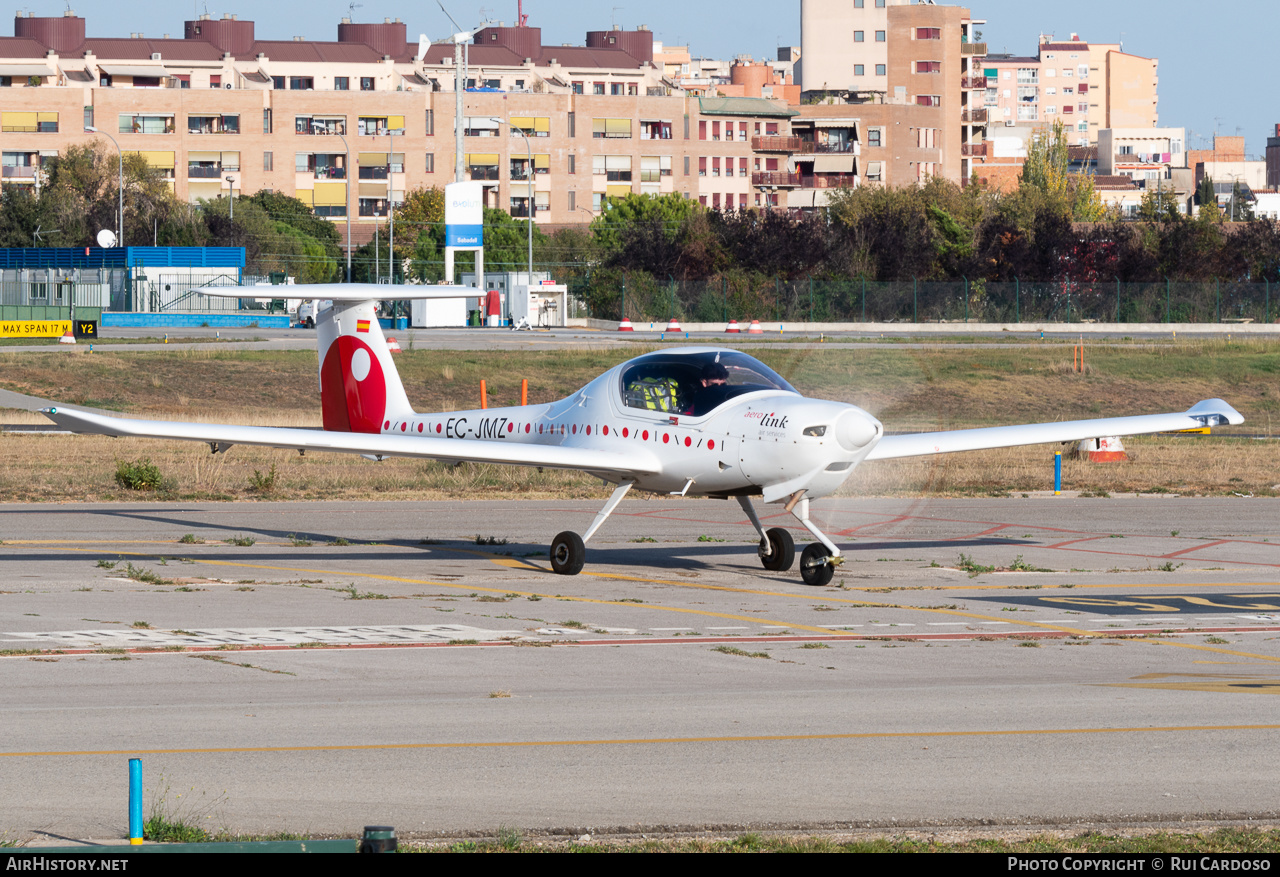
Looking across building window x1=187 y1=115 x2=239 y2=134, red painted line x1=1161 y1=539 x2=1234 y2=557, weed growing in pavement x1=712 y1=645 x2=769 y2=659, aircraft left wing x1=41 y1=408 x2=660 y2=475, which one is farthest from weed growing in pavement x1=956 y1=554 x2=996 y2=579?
building window x1=187 y1=115 x2=239 y2=134

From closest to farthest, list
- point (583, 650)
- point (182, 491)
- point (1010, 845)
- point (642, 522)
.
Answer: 1. point (1010, 845)
2. point (583, 650)
3. point (642, 522)
4. point (182, 491)

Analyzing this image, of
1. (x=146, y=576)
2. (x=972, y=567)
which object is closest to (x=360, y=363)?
(x=146, y=576)

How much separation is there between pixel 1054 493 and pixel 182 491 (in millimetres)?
15587

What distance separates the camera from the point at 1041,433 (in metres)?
20.1

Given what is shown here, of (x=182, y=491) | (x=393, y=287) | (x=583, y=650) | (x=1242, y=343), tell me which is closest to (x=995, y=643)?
(x=583, y=650)

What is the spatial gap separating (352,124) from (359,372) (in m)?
132

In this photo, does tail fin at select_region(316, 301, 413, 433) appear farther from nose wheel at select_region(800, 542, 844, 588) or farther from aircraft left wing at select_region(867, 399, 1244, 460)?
aircraft left wing at select_region(867, 399, 1244, 460)

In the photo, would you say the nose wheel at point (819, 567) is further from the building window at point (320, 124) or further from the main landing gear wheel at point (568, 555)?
the building window at point (320, 124)

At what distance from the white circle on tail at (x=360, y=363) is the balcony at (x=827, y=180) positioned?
143946 mm

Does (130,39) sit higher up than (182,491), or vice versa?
(130,39)

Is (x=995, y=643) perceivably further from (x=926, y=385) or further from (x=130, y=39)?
(x=130, y=39)

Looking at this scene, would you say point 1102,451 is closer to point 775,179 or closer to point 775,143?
point 775,179

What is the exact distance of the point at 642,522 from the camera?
79.8 feet

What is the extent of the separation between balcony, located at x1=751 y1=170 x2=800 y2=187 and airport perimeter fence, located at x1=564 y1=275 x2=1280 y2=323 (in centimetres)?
7542
